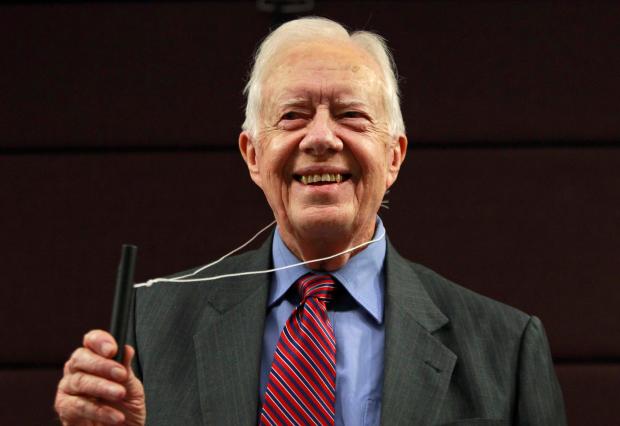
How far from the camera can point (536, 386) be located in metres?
1.18

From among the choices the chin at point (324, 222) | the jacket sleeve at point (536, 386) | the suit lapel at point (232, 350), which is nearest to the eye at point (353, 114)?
the chin at point (324, 222)

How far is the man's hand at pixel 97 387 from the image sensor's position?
919 millimetres

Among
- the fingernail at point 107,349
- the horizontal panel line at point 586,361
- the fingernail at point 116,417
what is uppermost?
the fingernail at point 107,349

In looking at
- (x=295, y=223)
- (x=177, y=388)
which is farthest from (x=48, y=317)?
(x=295, y=223)

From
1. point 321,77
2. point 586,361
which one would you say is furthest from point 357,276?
point 586,361

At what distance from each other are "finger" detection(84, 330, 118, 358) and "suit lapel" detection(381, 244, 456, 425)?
0.38 meters

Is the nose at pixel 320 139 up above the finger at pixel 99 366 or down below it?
above

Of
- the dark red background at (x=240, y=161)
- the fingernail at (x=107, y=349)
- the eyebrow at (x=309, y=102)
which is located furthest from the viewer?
the dark red background at (x=240, y=161)

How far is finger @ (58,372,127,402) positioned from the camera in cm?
92

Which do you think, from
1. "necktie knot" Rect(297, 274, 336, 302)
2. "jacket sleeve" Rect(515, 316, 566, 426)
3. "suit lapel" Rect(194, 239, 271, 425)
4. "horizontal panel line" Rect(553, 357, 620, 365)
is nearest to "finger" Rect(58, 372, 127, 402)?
"suit lapel" Rect(194, 239, 271, 425)

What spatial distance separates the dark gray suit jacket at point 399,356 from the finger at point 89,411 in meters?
0.21

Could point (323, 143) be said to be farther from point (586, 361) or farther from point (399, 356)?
point (586, 361)

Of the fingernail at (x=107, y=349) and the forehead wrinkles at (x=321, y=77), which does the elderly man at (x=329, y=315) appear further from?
the fingernail at (x=107, y=349)

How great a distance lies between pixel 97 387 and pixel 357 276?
0.44 m
